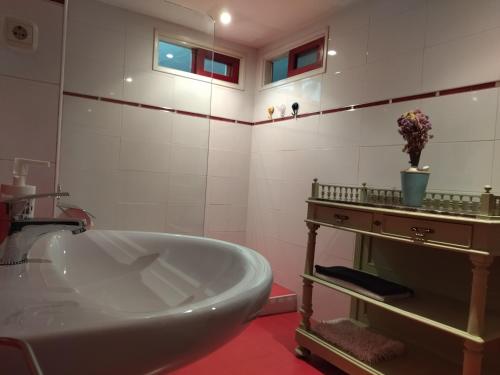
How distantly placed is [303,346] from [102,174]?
1408 mm

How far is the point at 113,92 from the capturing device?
200 cm

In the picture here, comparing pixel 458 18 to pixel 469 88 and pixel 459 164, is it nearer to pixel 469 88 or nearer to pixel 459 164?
pixel 469 88

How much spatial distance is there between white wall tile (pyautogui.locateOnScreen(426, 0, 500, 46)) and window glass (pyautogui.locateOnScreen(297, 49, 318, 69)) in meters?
0.89

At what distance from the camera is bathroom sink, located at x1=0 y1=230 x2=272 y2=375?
13.7 inches

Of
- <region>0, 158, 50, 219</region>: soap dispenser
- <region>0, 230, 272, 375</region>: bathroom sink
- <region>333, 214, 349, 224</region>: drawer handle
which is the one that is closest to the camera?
<region>0, 230, 272, 375</region>: bathroom sink

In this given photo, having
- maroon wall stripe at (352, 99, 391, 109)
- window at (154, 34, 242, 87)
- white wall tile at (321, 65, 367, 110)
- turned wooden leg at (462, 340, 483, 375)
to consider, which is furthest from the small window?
turned wooden leg at (462, 340, 483, 375)

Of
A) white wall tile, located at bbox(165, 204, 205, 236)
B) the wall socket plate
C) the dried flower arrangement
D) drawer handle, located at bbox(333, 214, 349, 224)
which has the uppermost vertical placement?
the wall socket plate

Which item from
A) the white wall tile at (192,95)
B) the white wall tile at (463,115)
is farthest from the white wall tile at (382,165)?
the white wall tile at (192,95)

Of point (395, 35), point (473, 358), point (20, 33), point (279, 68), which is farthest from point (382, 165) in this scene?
point (20, 33)

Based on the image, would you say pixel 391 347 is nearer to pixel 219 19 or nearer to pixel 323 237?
pixel 323 237

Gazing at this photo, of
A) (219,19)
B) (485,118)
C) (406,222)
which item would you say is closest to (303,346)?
(406,222)

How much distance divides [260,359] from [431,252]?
101 cm

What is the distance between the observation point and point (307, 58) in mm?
2656

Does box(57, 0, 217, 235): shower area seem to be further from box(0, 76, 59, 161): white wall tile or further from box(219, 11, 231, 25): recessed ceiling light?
box(0, 76, 59, 161): white wall tile
